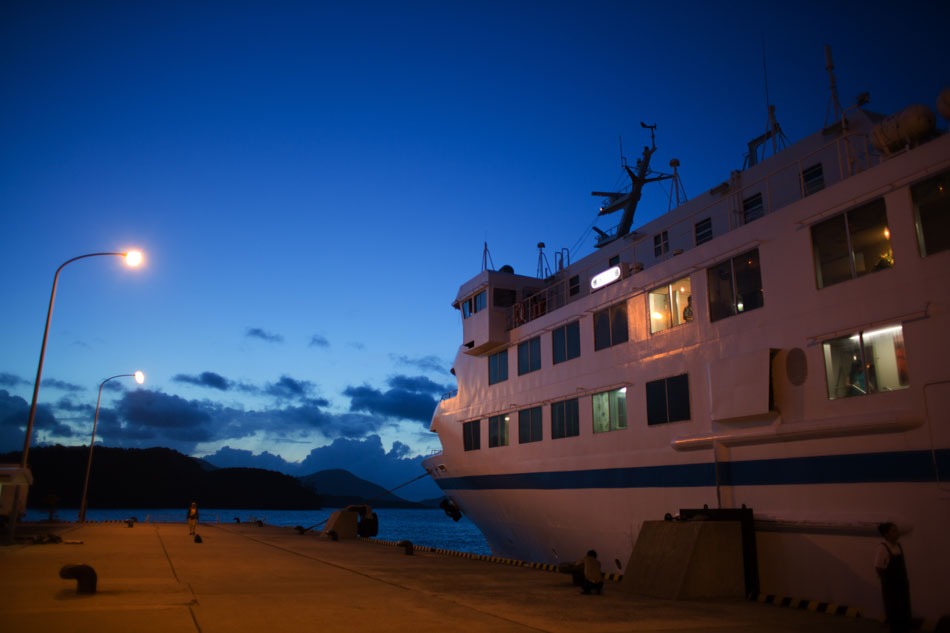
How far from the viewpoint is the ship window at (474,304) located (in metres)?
27.8

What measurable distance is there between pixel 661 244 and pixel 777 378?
26.8 ft

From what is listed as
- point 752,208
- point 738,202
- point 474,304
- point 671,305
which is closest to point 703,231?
point 738,202

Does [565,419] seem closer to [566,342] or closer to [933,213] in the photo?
[566,342]

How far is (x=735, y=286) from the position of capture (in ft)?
54.0

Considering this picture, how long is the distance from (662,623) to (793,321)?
25.7ft

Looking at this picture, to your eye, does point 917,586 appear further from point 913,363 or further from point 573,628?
point 573,628

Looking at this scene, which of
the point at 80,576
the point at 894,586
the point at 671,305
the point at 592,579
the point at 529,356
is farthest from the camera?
the point at 529,356

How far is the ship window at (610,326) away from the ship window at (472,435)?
8619 millimetres

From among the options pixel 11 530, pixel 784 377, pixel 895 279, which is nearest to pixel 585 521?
pixel 784 377

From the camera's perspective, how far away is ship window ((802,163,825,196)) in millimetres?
16922

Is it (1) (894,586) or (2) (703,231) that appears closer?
(1) (894,586)

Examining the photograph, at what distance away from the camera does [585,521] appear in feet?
67.3

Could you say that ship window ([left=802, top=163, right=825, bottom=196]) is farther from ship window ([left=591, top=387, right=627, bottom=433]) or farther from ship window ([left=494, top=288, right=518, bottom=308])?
ship window ([left=494, top=288, right=518, bottom=308])

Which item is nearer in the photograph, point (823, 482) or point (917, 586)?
point (917, 586)
